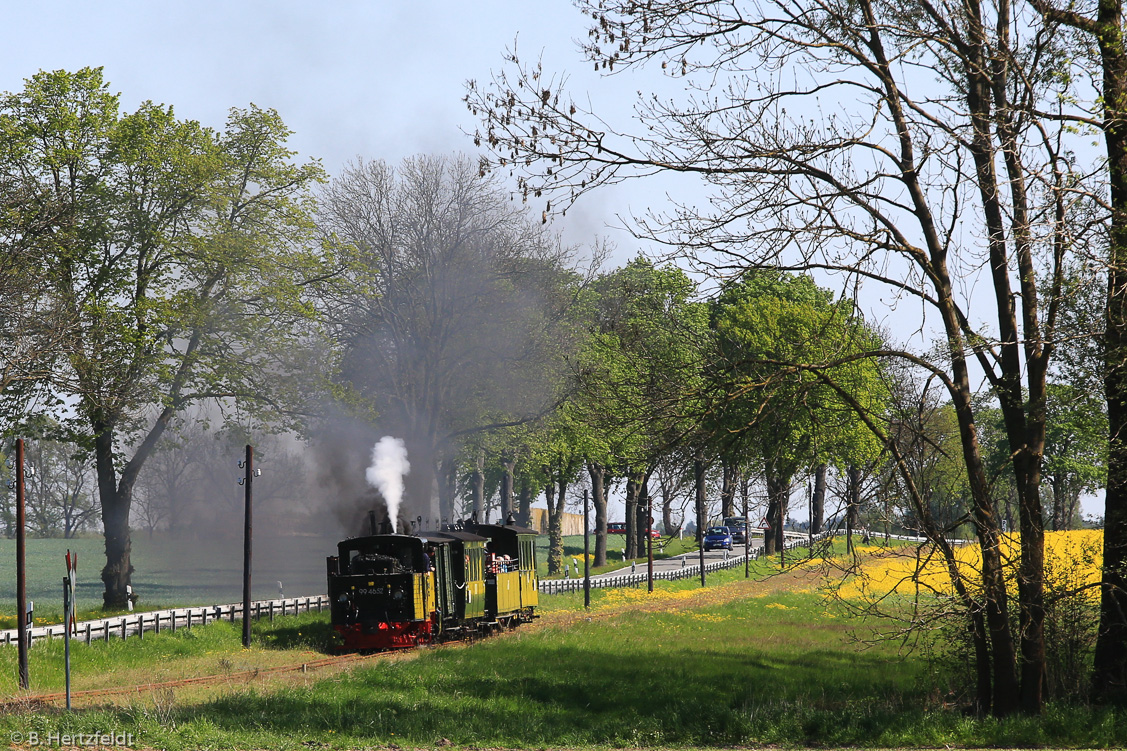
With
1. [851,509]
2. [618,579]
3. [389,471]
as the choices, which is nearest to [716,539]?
[618,579]

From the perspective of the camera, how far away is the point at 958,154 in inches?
523

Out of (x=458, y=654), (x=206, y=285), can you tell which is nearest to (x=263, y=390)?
(x=206, y=285)

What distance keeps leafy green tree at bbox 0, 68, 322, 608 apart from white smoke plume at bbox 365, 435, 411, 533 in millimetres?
→ 3808

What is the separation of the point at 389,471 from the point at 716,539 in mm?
41428

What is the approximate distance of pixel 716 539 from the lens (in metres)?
71.1

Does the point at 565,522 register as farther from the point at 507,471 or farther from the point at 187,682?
the point at 187,682

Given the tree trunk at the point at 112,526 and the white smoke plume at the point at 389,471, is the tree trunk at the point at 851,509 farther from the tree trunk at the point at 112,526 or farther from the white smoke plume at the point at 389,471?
the tree trunk at the point at 112,526

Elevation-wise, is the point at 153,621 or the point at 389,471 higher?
the point at 389,471

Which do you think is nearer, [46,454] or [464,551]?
[464,551]

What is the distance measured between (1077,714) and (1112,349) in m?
4.98

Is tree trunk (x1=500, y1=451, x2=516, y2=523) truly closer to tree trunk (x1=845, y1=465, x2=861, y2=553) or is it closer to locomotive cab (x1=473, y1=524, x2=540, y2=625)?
locomotive cab (x1=473, y1=524, x2=540, y2=625)

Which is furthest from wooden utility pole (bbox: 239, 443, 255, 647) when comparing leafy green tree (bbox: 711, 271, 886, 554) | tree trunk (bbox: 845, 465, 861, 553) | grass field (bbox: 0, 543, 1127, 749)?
tree trunk (bbox: 845, 465, 861, 553)

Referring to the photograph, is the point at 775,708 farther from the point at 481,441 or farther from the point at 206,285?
the point at 481,441

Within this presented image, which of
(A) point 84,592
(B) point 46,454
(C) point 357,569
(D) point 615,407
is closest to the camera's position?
(D) point 615,407
